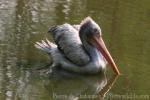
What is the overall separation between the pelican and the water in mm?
185

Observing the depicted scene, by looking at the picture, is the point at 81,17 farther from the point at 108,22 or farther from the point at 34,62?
the point at 34,62

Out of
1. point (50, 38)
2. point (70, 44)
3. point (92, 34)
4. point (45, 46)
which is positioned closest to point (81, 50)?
point (70, 44)

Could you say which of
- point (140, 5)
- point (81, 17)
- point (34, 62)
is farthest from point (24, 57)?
point (140, 5)

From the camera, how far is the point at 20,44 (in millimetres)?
11836

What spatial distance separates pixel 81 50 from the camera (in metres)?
11.1

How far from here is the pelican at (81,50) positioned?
10930mm

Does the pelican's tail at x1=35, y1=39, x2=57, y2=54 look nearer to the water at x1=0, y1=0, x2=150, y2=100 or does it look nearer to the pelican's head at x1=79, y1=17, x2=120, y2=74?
the water at x1=0, y1=0, x2=150, y2=100

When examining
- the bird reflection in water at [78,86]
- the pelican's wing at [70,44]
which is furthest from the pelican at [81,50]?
the bird reflection in water at [78,86]

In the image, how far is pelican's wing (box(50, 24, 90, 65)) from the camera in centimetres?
1098

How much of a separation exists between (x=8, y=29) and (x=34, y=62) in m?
1.59

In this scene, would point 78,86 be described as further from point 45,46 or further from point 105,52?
point 45,46

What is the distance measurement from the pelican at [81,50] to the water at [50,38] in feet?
0.61

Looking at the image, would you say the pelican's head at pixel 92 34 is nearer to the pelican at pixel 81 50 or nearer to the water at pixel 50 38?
the pelican at pixel 81 50

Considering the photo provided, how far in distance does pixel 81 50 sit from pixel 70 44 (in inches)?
8.2
